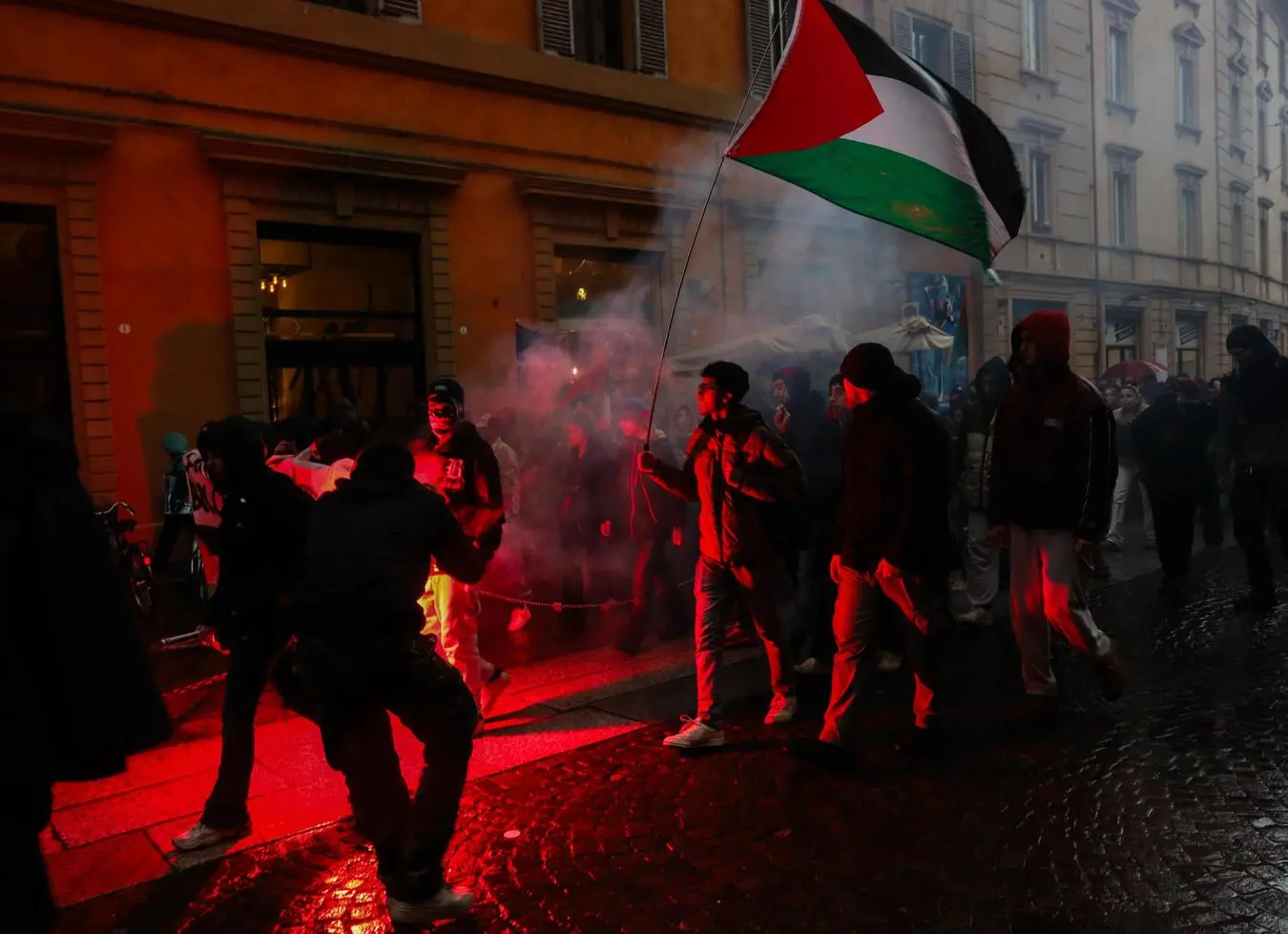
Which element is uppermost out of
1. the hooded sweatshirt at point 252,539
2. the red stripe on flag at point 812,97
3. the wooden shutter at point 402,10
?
the wooden shutter at point 402,10

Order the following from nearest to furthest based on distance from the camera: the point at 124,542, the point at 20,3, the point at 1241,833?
the point at 1241,833
the point at 124,542
the point at 20,3

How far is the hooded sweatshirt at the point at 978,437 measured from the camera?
6930 millimetres

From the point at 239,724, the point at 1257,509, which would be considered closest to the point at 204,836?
the point at 239,724

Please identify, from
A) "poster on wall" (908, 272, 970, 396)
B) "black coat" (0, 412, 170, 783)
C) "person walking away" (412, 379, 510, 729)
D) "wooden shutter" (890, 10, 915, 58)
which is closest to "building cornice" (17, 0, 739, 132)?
"wooden shutter" (890, 10, 915, 58)

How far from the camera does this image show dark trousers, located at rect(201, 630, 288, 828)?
156 inches

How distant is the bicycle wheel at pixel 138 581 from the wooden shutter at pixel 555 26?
26.6ft

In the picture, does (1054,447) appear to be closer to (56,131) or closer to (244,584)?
(244,584)

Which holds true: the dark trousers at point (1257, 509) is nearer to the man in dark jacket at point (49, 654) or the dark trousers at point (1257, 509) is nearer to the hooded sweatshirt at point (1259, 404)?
the hooded sweatshirt at point (1259, 404)

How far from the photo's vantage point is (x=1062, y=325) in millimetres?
4844

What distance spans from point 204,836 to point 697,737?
6.85 ft

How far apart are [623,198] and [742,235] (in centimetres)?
201

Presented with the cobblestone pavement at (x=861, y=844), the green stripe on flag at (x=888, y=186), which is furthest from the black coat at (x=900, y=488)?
the green stripe on flag at (x=888, y=186)

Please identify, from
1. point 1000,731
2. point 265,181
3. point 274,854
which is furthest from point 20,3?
point 1000,731

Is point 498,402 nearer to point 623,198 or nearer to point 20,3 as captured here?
point 623,198
